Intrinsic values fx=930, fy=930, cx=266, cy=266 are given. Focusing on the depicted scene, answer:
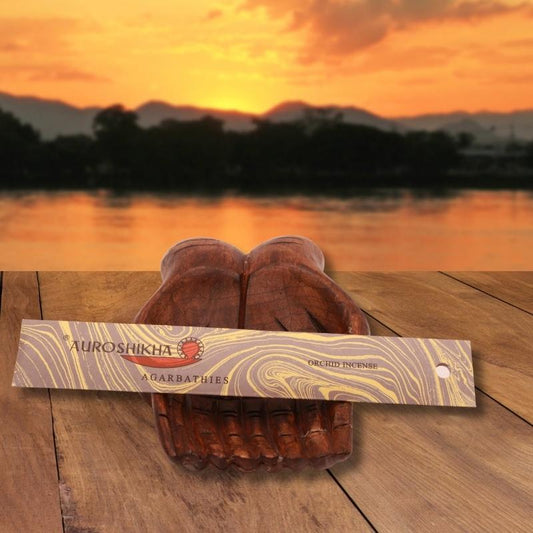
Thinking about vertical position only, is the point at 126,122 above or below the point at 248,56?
below

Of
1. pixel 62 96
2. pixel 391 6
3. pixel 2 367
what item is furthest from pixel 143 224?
pixel 2 367

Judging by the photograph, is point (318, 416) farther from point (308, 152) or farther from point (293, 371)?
point (308, 152)

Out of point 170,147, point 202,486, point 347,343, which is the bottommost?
point 202,486

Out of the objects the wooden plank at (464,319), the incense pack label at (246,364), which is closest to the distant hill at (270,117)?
the wooden plank at (464,319)

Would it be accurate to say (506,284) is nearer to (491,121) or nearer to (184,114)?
(491,121)

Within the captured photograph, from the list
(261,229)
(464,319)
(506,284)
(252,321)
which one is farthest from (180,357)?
(261,229)

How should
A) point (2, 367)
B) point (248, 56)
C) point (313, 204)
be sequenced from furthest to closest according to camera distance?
point (313, 204) < point (248, 56) < point (2, 367)
